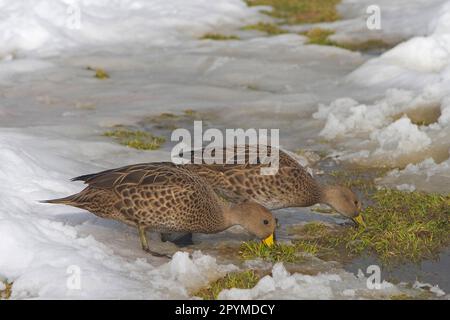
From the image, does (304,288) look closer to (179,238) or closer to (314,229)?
(179,238)

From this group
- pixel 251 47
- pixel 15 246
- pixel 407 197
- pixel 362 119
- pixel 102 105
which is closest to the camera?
pixel 15 246

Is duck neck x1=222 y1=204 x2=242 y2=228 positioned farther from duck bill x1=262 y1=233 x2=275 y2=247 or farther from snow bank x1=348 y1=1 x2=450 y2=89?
snow bank x1=348 y1=1 x2=450 y2=89

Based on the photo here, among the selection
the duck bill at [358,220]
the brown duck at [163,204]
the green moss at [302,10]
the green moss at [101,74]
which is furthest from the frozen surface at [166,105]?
the green moss at [302,10]

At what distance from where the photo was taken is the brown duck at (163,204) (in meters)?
6.16

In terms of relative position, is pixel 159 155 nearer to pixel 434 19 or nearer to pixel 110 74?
pixel 110 74

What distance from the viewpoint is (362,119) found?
1056 cm

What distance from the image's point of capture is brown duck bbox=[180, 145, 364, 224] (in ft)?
22.9

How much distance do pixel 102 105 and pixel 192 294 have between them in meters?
7.25

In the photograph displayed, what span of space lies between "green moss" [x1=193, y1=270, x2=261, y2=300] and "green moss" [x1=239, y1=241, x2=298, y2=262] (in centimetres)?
36

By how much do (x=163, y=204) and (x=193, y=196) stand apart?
0.28 m

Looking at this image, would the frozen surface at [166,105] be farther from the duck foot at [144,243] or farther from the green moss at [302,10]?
the green moss at [302,10]

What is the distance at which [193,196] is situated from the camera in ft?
20.5
